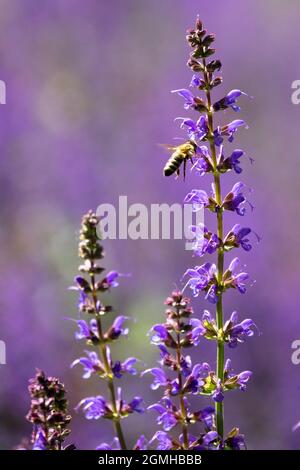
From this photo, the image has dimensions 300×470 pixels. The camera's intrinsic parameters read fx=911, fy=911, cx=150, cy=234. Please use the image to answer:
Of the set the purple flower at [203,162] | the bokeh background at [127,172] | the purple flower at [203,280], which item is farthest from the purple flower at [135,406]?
the bokeh background at [127,172]

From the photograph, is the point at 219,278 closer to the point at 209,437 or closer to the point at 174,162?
the point at 209,437

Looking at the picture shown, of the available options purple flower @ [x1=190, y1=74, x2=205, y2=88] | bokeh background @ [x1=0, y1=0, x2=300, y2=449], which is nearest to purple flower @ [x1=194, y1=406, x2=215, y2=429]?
purple flower @ [x1=190, y1=74, x2=205, y2=88]

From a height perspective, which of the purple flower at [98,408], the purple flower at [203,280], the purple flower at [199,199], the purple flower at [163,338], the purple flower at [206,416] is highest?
the purple flower at [199,199]

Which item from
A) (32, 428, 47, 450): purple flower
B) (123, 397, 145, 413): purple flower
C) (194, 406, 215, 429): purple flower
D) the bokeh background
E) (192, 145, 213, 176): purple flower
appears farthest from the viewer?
the bokeh background

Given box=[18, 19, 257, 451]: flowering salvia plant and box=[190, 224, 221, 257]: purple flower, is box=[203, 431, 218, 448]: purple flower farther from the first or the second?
box=[190, 224, 221, 257]: purple flower

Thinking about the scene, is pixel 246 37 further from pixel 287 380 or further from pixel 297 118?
pixel 287 380

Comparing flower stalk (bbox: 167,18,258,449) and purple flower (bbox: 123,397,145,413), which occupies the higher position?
flower stalk (bbox: 167,18,258,449)

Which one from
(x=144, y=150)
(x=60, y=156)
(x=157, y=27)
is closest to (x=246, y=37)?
(x=157, y=27)

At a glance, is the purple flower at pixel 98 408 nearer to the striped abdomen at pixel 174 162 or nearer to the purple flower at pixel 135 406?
the purple flower at pixel 135 406
